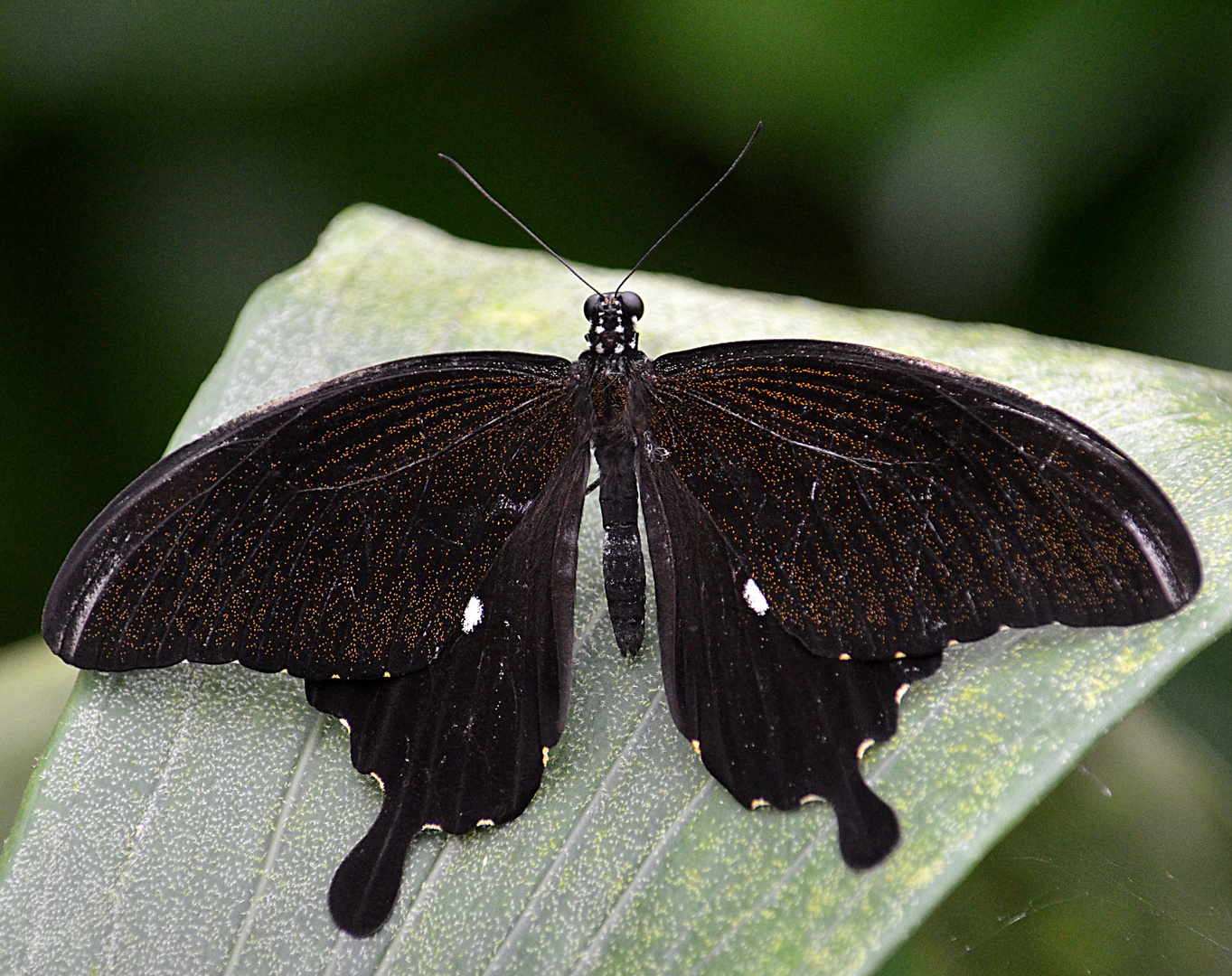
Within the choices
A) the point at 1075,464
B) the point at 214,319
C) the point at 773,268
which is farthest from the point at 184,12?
the point at 1075,464

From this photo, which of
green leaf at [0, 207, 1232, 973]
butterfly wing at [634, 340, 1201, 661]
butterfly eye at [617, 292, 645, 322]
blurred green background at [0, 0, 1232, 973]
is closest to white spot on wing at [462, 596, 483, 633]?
green leaf at [0, 207, 1232, 973]

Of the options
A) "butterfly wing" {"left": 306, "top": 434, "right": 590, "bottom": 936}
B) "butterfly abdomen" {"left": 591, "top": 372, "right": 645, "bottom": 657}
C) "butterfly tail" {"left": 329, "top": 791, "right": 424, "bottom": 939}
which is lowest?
"butterfly tail" {"left": 329, "top": 791, "right": 424, "bottom": 939}

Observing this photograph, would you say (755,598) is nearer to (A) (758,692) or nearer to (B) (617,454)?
(A) (758,692)

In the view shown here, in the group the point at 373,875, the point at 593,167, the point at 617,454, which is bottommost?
the point at 373,875

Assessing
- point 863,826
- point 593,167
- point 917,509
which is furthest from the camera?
point 593,167

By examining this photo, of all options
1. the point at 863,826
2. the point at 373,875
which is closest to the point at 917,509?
the point at 863,826

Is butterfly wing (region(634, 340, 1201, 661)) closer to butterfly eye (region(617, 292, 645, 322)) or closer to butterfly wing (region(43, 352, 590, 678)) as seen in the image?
butterfly eye (region(617, 292, 645, 322))

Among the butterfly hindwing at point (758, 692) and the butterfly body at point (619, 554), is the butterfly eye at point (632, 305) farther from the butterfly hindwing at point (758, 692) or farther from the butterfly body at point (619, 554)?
the butterfly hindwing at point (758, 692)
